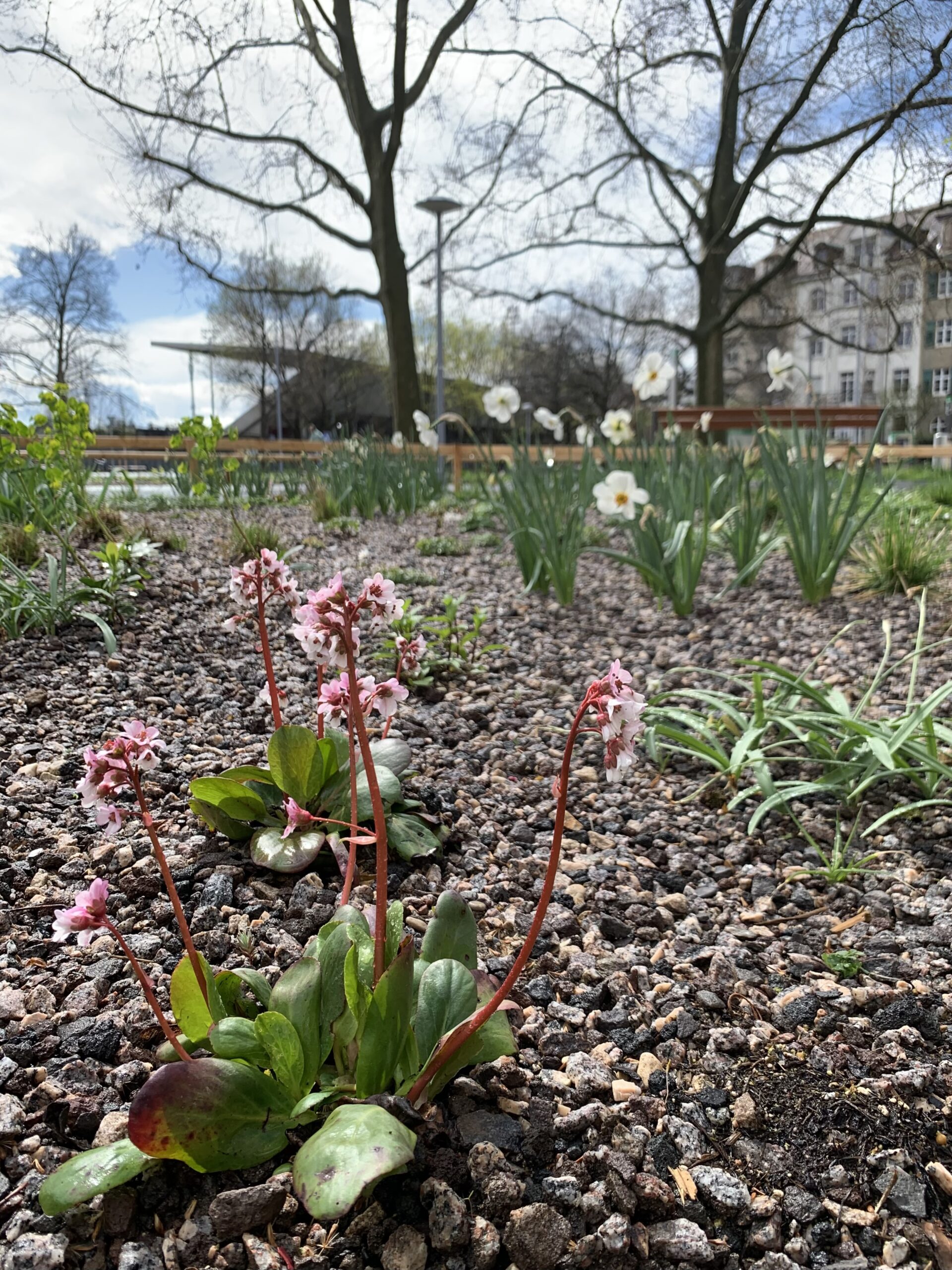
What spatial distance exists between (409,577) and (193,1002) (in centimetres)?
315

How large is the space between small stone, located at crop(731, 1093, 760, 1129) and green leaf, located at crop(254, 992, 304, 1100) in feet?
2.00

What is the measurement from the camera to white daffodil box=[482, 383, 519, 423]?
4414 mm

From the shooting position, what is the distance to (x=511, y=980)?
0.97 metres

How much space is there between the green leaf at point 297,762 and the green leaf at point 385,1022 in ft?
2.12

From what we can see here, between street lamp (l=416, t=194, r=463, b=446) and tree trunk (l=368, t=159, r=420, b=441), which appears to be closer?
tree trunk (l=368, t=159, r=420, b=441)

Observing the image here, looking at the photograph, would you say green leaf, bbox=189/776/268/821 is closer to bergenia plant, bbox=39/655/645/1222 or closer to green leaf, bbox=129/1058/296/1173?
bergenia plant, bbox=39/655/645/1222

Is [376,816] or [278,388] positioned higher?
[278,388]

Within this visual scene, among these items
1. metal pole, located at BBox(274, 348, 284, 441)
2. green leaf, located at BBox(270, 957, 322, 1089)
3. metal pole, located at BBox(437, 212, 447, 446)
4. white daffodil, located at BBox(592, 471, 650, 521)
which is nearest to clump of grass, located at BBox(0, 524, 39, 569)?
white daffodil, located at BBox(592, 471, 650, 521)

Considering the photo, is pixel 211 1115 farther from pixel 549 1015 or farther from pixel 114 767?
pixel 549 1015

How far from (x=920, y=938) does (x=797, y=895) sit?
0.24m

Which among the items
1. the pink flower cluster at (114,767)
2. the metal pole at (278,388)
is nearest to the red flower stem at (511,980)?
the pink flower cluster at (114,767)

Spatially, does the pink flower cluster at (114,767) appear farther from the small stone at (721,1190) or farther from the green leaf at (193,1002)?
the small stone at (721,1190)

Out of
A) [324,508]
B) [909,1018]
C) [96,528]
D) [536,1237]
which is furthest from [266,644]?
[324,508]

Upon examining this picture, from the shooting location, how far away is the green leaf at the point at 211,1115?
915 mm
